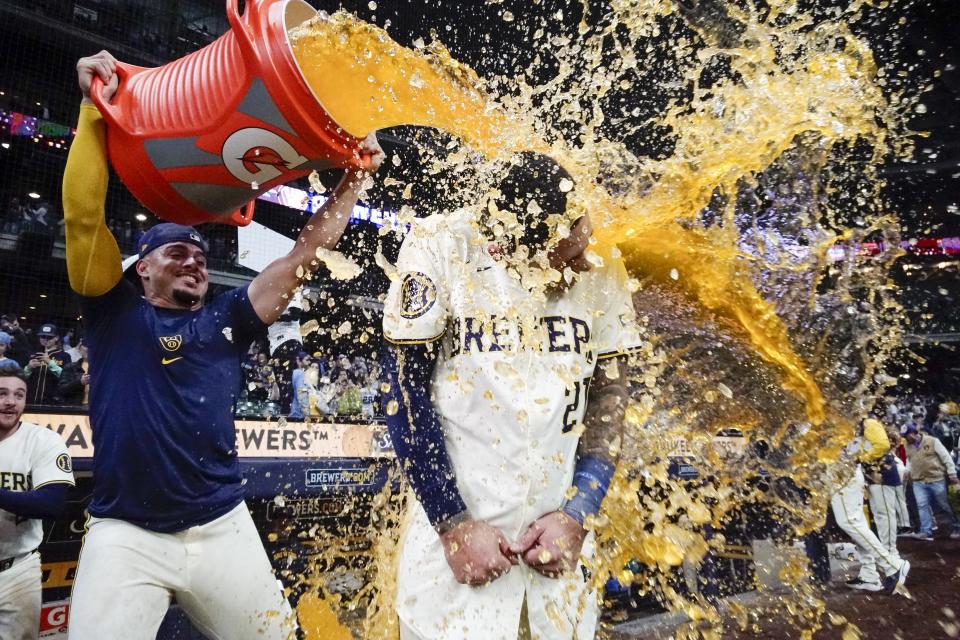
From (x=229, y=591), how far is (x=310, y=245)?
1278 millimetres

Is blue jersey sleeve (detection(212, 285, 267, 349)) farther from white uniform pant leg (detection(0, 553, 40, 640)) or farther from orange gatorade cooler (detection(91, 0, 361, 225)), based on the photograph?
white uniform pant leg (detection(0, 553, 40, 640))

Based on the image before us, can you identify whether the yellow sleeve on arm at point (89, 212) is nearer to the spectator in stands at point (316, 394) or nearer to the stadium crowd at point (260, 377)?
the stadium crowd at point (260, 377)

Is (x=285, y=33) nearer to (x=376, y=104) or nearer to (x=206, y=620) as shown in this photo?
(x=376, y=104)

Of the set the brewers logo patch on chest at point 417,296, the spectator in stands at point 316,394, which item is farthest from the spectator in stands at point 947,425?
the brewers logo patch on chest at point 417,296

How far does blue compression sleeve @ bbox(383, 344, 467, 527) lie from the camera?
152 cm

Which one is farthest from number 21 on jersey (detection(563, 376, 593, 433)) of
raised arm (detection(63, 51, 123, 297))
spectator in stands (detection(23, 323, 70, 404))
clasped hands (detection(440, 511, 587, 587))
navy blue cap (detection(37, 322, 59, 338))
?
navy blue cap (detection(37, 322, 59, 338))

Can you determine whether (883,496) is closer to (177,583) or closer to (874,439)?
(874,439)

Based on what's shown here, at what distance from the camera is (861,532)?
691 cm

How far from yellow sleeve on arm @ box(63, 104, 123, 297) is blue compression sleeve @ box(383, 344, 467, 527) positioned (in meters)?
1.22

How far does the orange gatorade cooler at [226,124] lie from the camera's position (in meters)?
1.65

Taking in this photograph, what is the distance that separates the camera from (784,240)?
2898 millimetres

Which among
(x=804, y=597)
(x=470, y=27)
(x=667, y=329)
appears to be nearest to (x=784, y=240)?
(x=667, y=329)

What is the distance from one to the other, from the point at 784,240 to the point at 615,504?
149 cm

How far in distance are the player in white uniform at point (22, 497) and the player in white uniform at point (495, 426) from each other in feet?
8.40
